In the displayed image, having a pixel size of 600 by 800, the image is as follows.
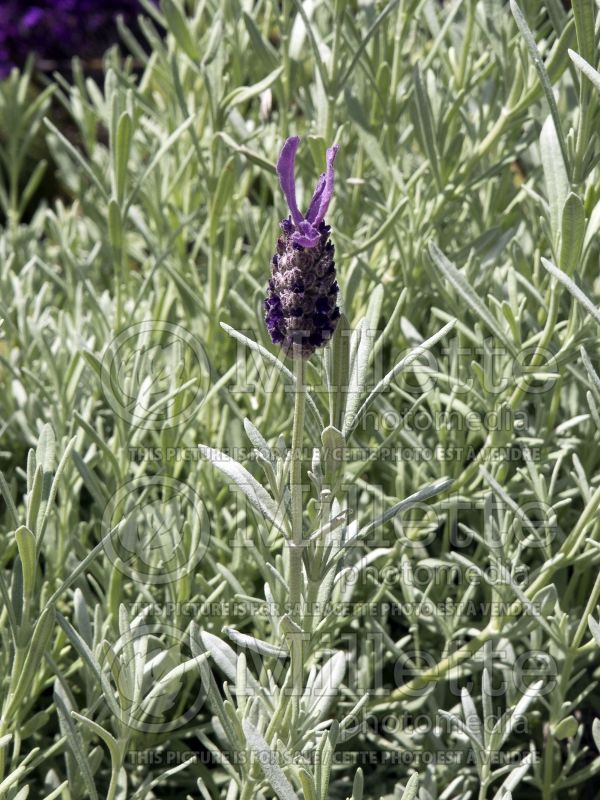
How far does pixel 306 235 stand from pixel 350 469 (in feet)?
2.17

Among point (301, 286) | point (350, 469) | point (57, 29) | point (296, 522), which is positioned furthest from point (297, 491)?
point (57, 29)

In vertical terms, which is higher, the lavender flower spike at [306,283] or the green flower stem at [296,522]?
the lavender flower spike at [306,283]

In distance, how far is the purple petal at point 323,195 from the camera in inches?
31.4

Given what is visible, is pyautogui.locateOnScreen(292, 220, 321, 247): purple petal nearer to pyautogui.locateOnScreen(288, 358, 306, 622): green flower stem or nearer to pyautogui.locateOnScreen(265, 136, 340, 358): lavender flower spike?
pyautogui.locateOnScreen(265, 136, 340, 358): lavender flower spike

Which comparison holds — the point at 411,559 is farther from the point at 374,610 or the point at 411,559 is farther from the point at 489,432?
the point at 489,432

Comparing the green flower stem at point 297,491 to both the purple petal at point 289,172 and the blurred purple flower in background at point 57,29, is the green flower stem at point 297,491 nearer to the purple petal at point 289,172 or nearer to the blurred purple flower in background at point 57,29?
the purple petal at point 289,172

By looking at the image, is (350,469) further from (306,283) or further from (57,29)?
(57,29)

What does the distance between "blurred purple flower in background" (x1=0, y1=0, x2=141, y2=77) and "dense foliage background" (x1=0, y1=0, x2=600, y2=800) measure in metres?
2.95

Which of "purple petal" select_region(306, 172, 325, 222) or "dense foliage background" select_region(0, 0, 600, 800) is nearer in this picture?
"purple petal" select_region(306, 172, 325, 222)

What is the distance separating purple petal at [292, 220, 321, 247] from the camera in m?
0.81

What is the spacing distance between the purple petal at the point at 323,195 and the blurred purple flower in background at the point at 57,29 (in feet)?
12.4

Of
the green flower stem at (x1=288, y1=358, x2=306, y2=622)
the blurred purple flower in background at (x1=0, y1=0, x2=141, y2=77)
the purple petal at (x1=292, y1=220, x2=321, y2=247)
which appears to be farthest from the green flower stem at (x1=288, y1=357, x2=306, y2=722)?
the blurred purple flower in background at (x1=0, y1=0, x2=141, y2=77)

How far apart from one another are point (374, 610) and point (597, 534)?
366 mm

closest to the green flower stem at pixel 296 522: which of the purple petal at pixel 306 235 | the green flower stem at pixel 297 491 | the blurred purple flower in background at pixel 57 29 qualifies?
the green flower stem at pixel 297 491
